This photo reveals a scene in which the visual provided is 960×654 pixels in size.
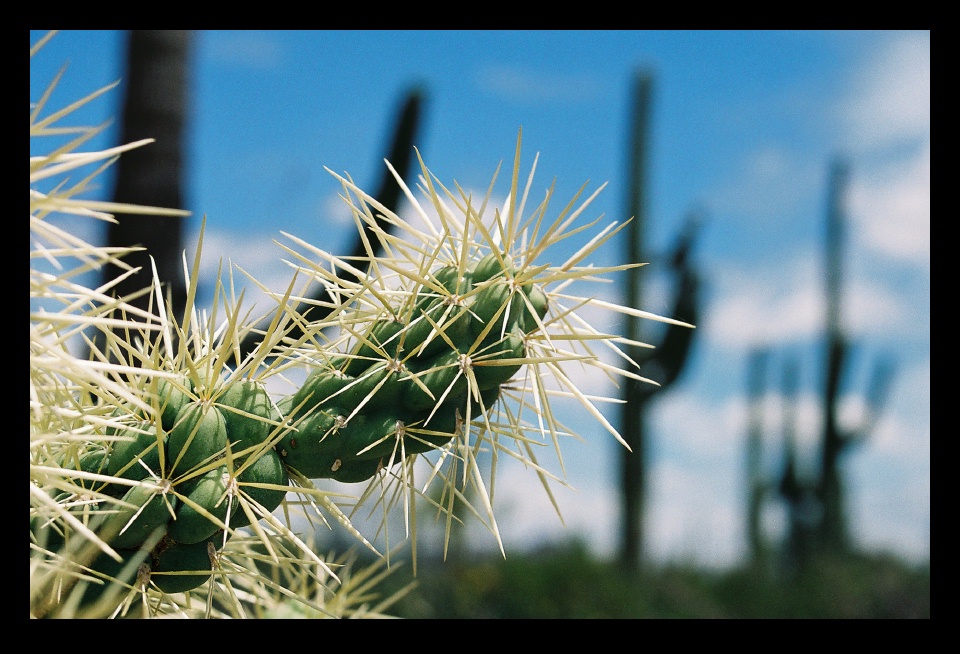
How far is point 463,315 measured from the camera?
746 mm

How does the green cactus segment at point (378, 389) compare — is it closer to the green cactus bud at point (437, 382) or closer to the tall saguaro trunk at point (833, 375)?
the green cactus bud at point (437, 382)

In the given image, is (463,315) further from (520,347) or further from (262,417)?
(262,417)

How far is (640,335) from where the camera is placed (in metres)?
5.11

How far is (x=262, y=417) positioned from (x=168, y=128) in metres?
1.98

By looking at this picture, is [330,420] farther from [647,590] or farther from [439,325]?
[647,590]

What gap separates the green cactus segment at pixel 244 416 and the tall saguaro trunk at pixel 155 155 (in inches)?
64.0

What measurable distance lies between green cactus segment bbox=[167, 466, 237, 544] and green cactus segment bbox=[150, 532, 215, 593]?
21mm

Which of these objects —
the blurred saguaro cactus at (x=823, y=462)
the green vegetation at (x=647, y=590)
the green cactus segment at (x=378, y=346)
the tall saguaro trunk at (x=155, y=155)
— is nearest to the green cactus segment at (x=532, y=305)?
the green cactus segment at (x=378, y=346)

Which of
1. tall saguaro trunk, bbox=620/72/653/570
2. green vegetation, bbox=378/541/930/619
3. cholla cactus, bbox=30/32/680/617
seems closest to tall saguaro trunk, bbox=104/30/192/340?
cholla cactus, bbox=30/32/680/617

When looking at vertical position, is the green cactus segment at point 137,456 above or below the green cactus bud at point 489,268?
below

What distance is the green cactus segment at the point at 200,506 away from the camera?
70 cm

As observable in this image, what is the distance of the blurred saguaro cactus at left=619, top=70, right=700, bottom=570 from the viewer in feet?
15.7

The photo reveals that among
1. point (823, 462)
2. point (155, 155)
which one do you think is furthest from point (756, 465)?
point (155, 155)
